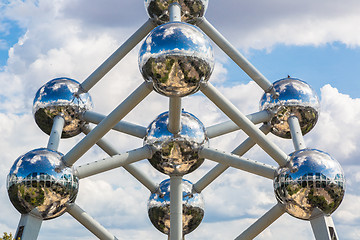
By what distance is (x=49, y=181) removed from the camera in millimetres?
10469

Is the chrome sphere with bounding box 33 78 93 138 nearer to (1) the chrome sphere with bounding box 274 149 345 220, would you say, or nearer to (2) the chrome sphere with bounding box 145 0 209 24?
(2) the chrome sphere with bounding box 145 0 209 24

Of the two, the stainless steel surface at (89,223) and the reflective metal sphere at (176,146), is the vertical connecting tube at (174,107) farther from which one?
the stainless steel surface at (89,223)

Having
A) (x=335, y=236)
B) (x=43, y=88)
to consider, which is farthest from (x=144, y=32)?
(x=335, y=236)

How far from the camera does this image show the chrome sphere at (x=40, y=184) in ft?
34.4

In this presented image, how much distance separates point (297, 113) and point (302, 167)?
2.77 metres

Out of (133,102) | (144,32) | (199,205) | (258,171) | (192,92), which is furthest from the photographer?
(199,205)

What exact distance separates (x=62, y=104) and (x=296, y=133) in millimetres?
5024

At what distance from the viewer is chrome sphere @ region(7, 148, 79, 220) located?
10484 millimetres

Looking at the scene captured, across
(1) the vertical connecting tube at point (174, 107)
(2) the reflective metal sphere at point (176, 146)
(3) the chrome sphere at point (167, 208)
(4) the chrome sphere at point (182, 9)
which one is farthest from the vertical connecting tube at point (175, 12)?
(3) the chrome sphere at point (167, 208)

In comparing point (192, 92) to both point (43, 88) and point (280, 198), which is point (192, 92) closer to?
point (280, 198)

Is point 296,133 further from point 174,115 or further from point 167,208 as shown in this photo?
point 167,208

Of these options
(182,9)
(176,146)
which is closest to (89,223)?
(176,146)

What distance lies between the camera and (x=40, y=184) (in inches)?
412

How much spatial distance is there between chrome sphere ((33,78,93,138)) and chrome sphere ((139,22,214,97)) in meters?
3.77
